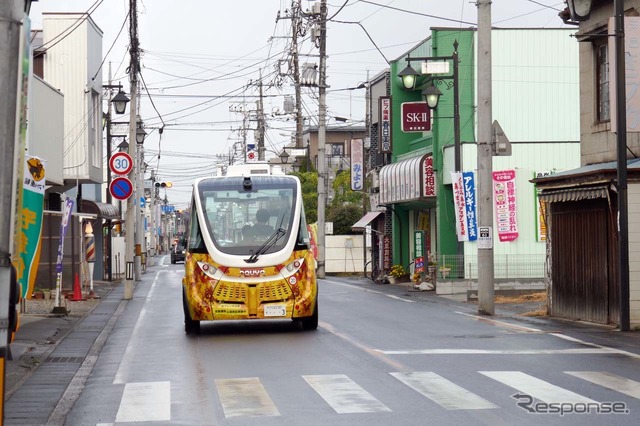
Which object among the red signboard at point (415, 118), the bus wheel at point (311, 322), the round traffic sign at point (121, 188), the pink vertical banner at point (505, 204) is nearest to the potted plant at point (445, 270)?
the pink vertical banner at point (505, 204)

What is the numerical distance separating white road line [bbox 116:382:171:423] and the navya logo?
6.49 metres

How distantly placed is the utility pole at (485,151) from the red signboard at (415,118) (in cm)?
1558

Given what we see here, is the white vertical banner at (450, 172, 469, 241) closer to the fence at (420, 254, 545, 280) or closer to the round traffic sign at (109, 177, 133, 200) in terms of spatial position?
the fence at (420, 254, 545, 280)

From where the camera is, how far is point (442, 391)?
11.6 metres

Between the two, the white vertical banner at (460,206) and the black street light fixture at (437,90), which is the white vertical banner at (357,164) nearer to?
the black street light fixture at (437,90)

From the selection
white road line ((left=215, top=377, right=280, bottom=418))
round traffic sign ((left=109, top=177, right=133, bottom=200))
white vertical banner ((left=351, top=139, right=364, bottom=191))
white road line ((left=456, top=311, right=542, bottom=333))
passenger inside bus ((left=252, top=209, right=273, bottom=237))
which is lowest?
white road line ((left=215, top=377, right=280, bottom=418))

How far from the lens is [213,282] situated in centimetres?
1931

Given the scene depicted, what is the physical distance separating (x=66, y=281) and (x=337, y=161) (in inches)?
1965

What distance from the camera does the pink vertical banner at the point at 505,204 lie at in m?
36.6

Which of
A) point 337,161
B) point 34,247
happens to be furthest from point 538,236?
point 337,161

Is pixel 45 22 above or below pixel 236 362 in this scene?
above

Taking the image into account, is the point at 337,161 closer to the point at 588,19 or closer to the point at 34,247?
the point at 588,19

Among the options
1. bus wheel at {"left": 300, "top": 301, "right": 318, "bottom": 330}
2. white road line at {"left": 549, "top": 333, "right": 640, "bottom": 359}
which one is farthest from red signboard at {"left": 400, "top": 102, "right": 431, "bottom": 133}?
white road line at {"left": 549, "top": 333, "right": 640, "bottom": 359}

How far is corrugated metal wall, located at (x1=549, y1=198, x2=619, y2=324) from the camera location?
20719 mm
